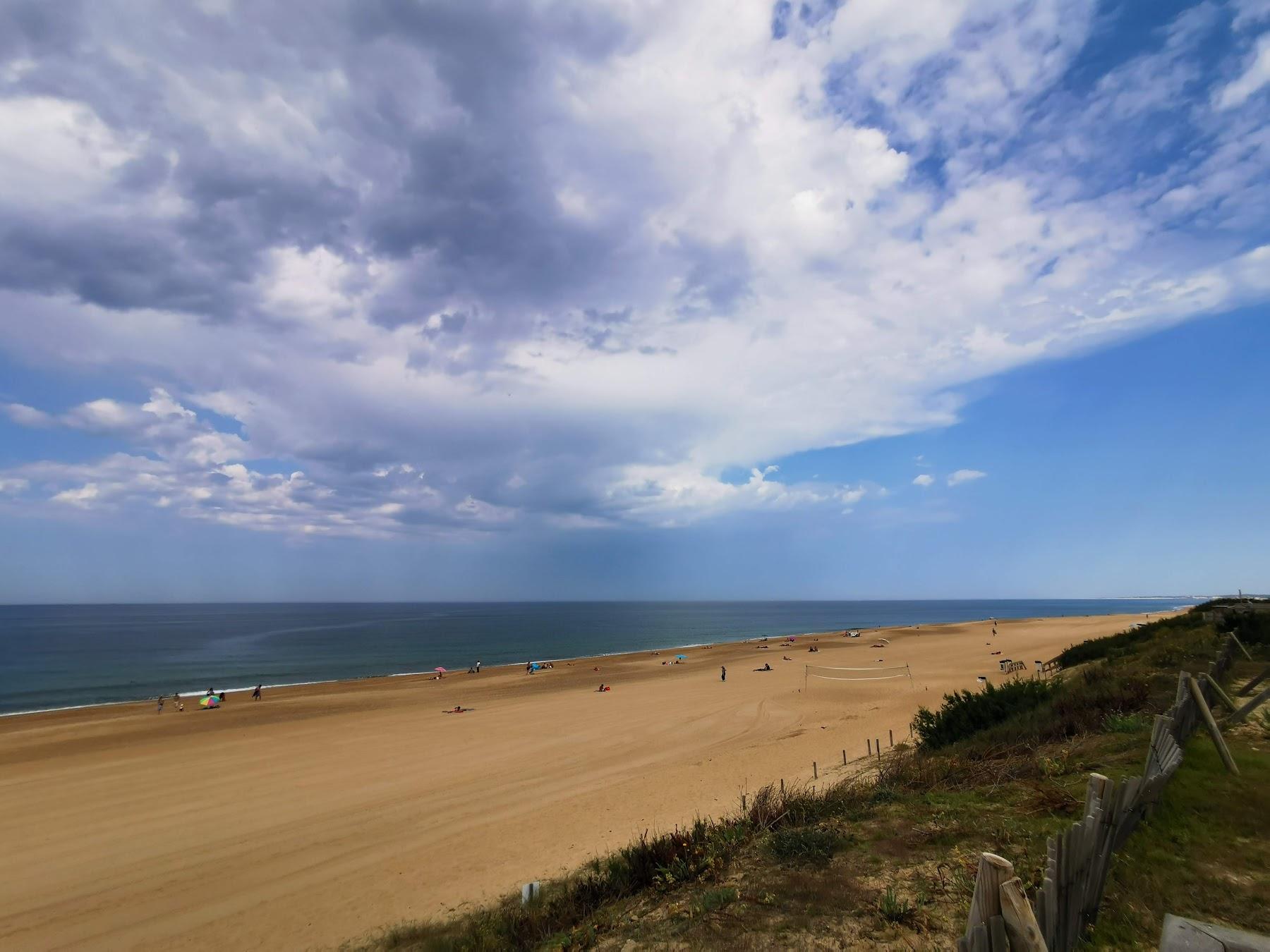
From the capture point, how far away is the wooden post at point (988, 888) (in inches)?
122

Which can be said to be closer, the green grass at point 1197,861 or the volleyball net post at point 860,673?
the green grass at point 1197,861

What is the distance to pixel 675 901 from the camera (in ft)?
22.0

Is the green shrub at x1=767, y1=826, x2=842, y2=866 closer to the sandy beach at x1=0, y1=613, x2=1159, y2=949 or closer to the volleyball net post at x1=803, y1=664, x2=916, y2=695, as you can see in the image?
the sandy beach at x1=0, y1=613, x2=1159, y2=949

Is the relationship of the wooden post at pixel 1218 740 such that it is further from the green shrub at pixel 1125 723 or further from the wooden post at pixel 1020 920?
the wooden post at pixel 1020 920

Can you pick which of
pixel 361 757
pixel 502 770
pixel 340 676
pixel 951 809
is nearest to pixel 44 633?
pixel 340 676

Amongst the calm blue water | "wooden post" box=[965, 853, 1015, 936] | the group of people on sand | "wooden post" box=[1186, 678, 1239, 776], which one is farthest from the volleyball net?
the group of people on sand

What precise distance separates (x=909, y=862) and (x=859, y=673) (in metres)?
38.1

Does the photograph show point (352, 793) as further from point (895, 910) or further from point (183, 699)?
point (183, 699)

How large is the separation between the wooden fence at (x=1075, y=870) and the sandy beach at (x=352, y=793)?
9292 millimetres

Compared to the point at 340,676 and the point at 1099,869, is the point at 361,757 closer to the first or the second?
the point at 1099,869

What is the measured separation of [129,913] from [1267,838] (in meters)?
17.6

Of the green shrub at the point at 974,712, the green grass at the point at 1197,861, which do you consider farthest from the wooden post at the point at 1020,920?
the green shrub at the point at 974,712

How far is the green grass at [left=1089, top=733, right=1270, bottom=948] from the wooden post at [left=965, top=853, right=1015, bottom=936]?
2.44 metres

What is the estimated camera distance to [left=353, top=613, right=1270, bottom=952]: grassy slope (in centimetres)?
533
